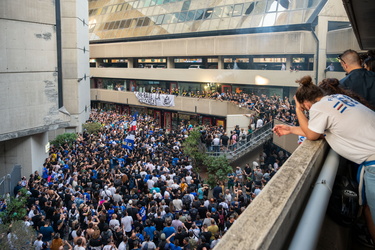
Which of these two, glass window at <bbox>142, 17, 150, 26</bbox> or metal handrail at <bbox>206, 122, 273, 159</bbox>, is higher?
glass window at <bbox>142, 17, 150, 26</bbox>

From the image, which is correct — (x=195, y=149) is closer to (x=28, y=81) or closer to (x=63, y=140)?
(x=63, y=140)

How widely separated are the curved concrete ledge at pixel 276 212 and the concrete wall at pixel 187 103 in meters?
24.6

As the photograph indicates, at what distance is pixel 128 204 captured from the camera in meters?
12.5

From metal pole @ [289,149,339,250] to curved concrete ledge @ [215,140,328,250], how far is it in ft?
0.34

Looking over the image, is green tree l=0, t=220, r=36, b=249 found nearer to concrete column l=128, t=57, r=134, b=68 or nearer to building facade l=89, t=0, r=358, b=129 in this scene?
building facade l=89, t=0, r=358, b=129

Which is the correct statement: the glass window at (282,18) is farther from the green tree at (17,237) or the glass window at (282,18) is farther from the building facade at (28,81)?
the green tree at (17,237)

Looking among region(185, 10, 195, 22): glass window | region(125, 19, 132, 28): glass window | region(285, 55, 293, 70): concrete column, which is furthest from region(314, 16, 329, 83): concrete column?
region(125, 19, 132, 28): glass window

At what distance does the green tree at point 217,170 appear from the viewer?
18.0 meters

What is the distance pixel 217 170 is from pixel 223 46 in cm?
1935

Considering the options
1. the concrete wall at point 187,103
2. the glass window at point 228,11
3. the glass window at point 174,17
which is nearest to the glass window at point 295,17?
the glass window at point 228,11

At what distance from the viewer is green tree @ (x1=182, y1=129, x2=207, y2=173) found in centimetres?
2142

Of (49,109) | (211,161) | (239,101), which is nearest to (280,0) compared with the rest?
(239,101)

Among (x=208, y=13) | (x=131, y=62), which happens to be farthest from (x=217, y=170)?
(x=131, y=62)

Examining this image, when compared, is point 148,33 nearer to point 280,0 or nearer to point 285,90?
point 280,0
